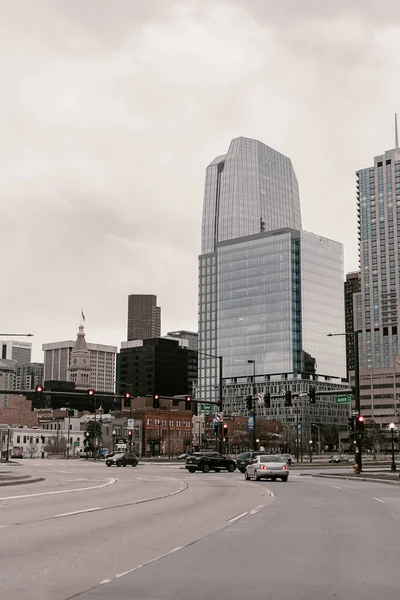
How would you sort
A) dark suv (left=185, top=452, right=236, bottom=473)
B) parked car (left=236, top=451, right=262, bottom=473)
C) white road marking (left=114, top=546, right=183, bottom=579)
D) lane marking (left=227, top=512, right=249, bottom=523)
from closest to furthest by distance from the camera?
white road marking (left=114, top=546, right=183, bottom=579)
lane marking (left=227, top=512, right=249, bottom=523)
parked car (left=236, top=451, right=262, bottom=473)
dark suv (left=185, top=452, right=236, bottom=473)

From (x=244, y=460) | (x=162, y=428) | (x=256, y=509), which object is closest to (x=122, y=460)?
(x=244, y=460)

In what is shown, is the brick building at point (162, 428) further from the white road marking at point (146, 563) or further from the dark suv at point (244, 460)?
the white road marking at point (146, 563)

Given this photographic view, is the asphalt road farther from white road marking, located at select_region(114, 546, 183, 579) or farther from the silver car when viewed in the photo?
the silver car

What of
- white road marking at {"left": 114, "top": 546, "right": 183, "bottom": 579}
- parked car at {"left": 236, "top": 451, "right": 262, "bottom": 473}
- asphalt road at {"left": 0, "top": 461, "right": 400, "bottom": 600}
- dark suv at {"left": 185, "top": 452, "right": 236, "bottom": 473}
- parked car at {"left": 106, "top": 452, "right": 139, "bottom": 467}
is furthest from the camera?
parked car at {"left": 106, "top": 452, "right": 139, "bottom": 467}

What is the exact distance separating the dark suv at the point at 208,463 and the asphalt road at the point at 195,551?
35441 millimetres

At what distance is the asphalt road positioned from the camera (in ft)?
30.1

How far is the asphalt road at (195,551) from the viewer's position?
9.17m

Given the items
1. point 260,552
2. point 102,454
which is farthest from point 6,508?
point 102,454

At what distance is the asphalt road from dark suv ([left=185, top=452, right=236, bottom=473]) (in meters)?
35.4

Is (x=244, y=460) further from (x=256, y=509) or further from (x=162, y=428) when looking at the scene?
(x=162, y=428)

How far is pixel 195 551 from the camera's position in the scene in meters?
12.3

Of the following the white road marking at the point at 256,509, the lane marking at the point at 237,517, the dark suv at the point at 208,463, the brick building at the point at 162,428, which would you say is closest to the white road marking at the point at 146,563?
the lane marking at the point at 237,517

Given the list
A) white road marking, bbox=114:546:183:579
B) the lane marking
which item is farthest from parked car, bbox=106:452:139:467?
white road marking, bbox=114:546:183:579

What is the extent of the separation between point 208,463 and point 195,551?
46568mm
